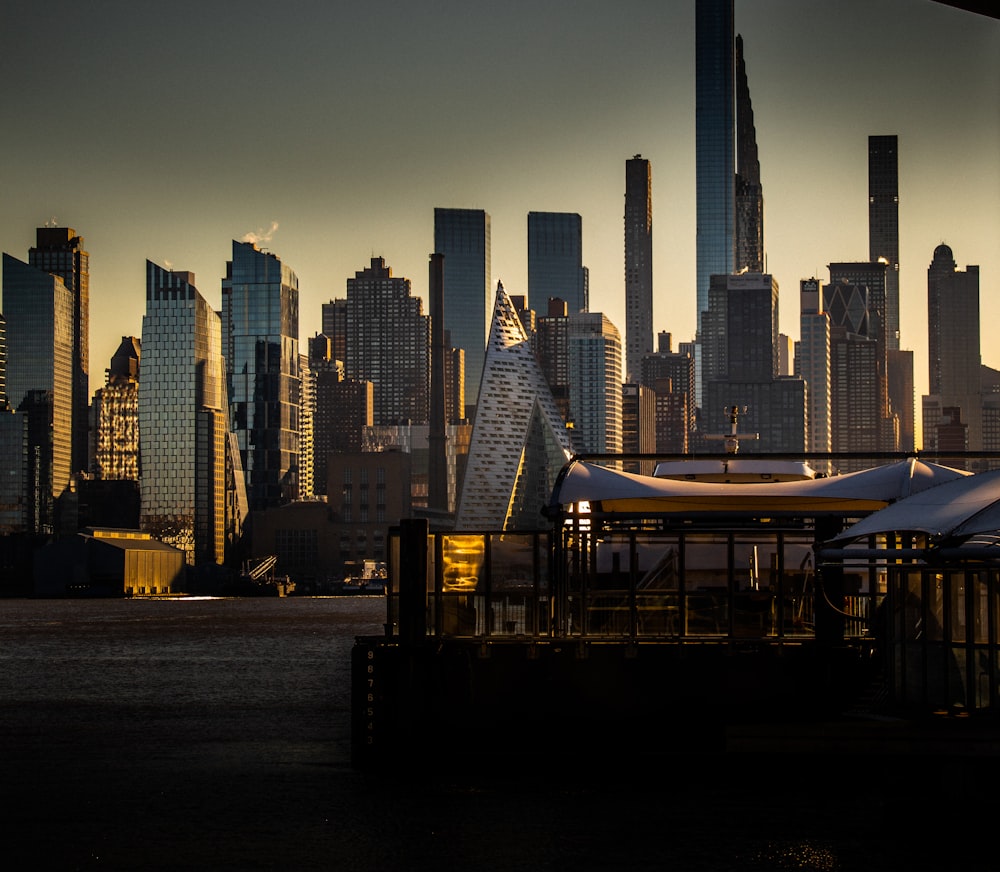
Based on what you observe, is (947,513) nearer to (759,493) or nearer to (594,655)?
(594,655)

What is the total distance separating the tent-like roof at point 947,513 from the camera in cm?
2233

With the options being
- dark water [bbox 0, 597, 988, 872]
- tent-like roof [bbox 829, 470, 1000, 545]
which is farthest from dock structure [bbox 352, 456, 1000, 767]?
dark water [bbox 0, 597, 988, 872]

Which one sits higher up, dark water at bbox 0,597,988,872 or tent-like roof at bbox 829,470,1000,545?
tent-like roof at bbox 829,470,1000,545

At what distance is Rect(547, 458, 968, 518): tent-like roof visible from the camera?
30875 mm

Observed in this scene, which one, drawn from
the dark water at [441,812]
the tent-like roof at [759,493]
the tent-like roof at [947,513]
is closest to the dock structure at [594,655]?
the tent-like roof at [947,513]

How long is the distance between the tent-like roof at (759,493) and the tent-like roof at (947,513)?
15.6 feet

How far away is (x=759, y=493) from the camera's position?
30797 mm

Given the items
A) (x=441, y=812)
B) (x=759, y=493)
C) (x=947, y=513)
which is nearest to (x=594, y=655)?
(x=441, y=812)

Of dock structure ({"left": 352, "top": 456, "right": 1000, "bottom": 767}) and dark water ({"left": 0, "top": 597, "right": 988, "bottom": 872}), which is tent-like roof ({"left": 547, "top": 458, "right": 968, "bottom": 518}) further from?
dark water ({"left": 0, "top": 597, "right": 988, "bottom": 872})

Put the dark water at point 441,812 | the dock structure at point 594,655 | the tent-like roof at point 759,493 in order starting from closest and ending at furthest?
the dark water at point 441,812 < the dock structure at point 594,655 < the tent-like roof at point 759,493

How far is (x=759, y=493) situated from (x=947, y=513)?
7.31 metres

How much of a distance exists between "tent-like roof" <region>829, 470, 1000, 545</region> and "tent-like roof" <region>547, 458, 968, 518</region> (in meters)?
4.76

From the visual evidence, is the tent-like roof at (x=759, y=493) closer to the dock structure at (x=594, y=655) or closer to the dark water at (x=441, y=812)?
the dock structure at (x=594, y=655)

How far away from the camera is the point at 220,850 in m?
23.2
